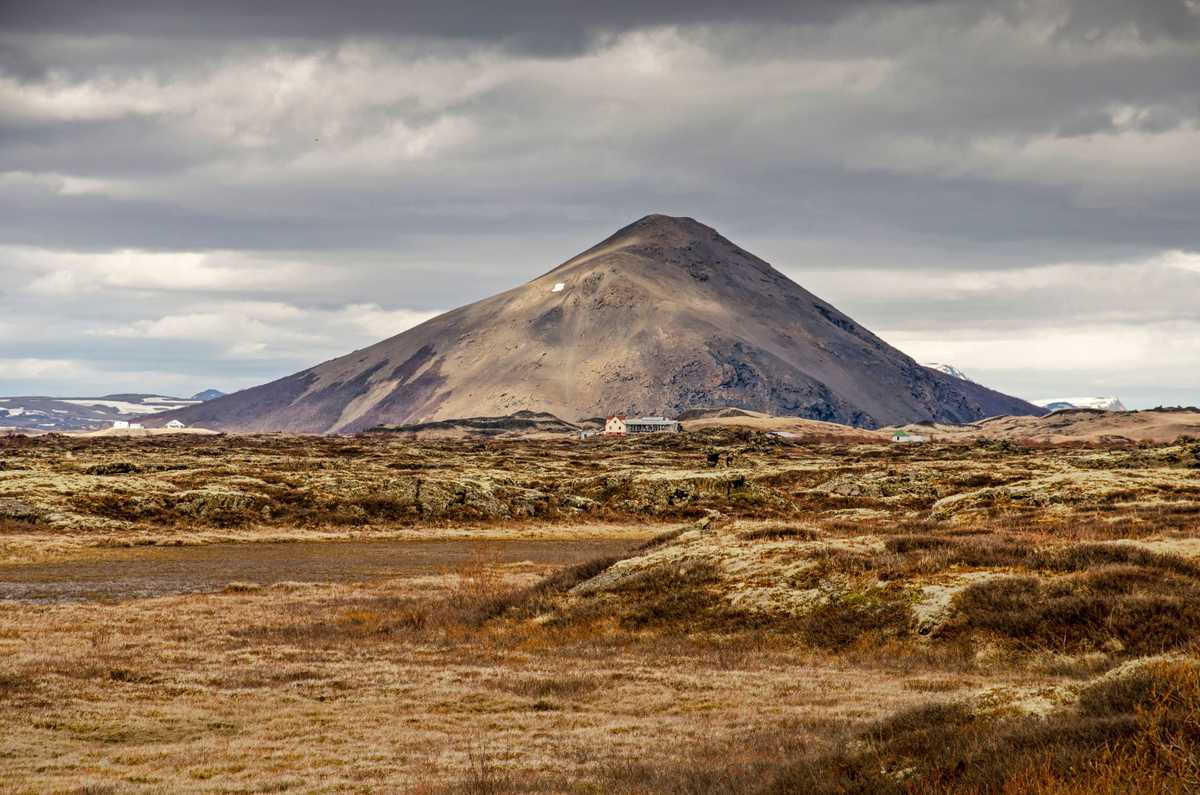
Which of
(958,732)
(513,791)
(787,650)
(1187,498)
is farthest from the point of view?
(1187,498)

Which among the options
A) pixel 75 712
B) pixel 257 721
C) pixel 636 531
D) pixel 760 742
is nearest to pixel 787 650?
pixel 760 742

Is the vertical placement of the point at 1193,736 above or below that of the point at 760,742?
above

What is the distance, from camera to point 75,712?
75.1ft

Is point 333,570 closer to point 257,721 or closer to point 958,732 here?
point 257,721

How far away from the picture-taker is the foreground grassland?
556 inches

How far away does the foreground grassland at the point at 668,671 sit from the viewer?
556 inches

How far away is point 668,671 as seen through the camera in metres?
27.4

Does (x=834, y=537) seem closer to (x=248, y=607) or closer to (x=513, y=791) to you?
(x=248, y=607)

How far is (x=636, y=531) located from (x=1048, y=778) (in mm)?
83702

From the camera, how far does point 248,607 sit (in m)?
42.5

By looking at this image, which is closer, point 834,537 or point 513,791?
point 513,791

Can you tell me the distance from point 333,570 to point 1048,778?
175ft

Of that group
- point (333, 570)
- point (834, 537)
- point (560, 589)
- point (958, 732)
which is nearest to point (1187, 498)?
point (834, 537)

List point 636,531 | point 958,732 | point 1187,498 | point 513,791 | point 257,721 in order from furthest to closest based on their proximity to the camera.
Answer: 1. point 636,531
2. point 1187,498
3. point 257,721
4. point 513,791
5. point 958,732
